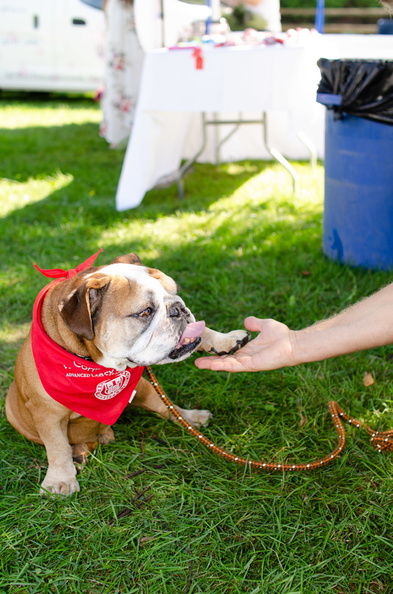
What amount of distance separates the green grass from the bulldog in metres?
0.20

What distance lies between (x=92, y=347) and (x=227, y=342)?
20.1 inches

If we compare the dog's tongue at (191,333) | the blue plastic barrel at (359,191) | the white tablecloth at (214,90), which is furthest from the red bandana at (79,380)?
the white tablecloth at (214,90)

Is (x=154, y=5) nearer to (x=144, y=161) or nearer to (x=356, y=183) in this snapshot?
(x=144, y=161)

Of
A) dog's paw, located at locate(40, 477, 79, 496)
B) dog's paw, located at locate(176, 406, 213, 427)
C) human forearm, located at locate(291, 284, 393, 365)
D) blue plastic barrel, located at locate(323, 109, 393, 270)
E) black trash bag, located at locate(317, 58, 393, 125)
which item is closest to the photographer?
human forearm, located at locate(291, 284, 393, 365)

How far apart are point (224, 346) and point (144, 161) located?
2843 millimetres

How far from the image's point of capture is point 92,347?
2047mm

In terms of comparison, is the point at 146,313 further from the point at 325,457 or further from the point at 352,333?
the point at 325,457

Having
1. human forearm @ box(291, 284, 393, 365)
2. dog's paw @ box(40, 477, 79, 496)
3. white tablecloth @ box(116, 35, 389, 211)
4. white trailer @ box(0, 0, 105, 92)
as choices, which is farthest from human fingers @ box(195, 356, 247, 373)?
white trailer @ box(0, 0, 105, 92)

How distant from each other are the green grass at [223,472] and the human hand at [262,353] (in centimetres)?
43

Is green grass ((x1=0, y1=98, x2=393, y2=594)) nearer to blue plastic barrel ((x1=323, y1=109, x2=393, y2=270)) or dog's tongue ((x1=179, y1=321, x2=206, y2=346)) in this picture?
blue plastic barrel ((x1=323, y1=109, x2=393, y2=270))

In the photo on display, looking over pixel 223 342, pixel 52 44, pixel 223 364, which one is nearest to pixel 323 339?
pixel 223 364

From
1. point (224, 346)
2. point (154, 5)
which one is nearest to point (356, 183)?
point (224, 346)

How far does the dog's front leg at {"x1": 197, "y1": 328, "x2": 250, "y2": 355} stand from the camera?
217 centimetres

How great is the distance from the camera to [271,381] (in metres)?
2.67
